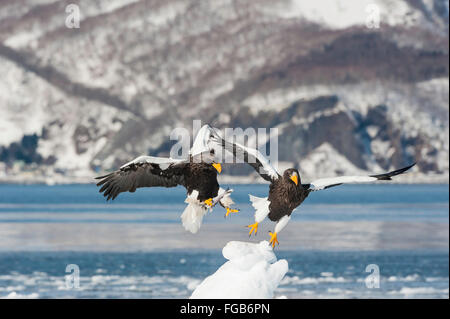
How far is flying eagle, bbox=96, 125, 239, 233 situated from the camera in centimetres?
980

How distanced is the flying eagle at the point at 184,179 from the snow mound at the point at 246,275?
1.42 meters

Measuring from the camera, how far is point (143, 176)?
34.2ft

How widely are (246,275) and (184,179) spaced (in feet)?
9.22

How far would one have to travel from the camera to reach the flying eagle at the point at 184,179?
980 cm

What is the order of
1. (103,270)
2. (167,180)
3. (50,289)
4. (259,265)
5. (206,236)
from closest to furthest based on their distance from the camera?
(259,265)
(167,180)
(50,289)
(103,270)
(206,236)

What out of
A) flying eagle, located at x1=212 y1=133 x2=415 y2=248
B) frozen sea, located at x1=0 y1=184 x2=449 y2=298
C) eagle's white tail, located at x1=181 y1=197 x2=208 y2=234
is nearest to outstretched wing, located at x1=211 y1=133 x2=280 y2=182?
flying eagle, located at x1=212 y1=133 x2=415 y2=248

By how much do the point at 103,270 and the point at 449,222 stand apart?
162 ft

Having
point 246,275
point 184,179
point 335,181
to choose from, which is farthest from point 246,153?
point 184,179

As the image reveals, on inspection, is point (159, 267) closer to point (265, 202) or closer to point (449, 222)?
point (265, 202)

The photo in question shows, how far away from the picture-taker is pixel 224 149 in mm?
8562

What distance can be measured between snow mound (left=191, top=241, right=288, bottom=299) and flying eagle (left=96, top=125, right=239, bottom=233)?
142 centimetres

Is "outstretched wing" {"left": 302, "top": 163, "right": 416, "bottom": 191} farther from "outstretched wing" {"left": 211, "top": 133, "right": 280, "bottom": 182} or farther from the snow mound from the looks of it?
the snow mound
